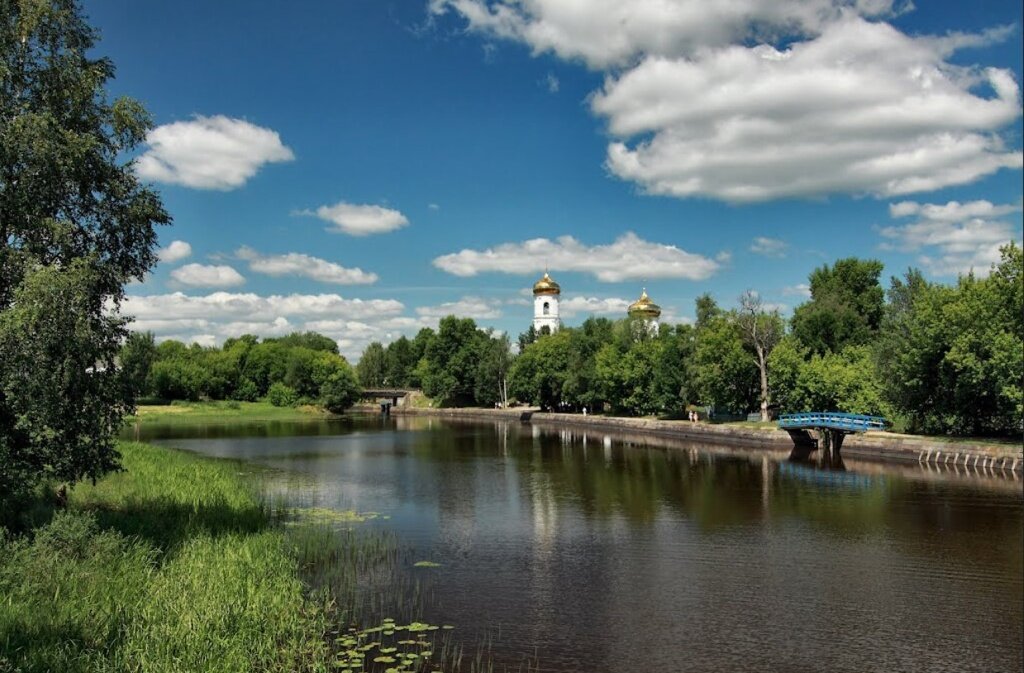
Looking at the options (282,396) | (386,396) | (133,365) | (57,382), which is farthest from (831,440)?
(386,396)

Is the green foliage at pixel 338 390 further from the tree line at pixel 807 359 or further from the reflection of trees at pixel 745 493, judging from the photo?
the reflection of trees at pixel 745 493

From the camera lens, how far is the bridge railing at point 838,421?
49406 millimetres

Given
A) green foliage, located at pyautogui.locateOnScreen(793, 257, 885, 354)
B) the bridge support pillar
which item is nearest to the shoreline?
the bridge support pillar

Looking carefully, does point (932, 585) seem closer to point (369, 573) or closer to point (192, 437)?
point (369, 573)

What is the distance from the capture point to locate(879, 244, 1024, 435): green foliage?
39.2 metres

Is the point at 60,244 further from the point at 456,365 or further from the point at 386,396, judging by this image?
the point at 386,396

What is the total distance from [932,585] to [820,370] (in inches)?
1708

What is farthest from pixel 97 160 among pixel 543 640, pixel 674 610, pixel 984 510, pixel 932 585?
pixel 984 510

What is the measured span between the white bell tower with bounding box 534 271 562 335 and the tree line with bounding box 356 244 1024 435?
5.42 metres

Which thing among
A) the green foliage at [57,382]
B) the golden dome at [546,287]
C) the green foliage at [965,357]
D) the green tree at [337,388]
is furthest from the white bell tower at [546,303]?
the green foliage at [57,382]

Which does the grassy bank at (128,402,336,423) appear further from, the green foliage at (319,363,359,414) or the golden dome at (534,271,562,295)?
the golden dome at (534,271,562,295)

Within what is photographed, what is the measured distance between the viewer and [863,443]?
46969 mm

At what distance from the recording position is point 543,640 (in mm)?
13930

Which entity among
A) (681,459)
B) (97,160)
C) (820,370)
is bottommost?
(681,459)
